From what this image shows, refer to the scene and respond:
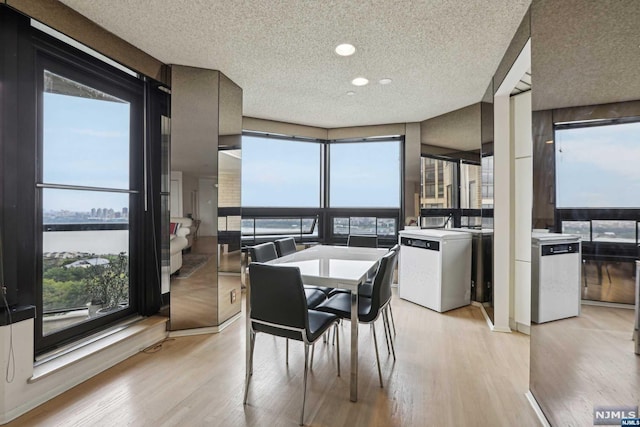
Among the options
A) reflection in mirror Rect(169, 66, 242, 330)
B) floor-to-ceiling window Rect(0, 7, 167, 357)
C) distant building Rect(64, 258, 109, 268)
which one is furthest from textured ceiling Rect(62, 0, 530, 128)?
distant building Rect(64, 258, 109, 268)

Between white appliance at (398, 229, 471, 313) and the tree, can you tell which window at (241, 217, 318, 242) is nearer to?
white appliance at (398, 229, 471, 313)

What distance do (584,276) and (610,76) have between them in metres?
0.92

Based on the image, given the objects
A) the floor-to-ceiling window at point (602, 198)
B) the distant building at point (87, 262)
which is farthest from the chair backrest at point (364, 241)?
the distant building at point (87, 262)

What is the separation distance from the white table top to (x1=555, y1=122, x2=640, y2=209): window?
125 centimetres

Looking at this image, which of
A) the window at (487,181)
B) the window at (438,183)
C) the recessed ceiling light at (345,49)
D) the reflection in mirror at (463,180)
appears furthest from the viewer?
the window at (438,183)

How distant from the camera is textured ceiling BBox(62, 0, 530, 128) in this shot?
2.05 metres

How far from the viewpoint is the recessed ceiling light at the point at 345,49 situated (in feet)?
8.26

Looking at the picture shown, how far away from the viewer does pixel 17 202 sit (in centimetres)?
195

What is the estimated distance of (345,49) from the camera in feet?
8.46

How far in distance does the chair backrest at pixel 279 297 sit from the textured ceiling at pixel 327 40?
1805 mm

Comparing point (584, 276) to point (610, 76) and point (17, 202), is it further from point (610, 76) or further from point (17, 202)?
point (17, 202)

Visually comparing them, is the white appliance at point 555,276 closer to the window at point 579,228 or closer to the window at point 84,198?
the window at point 579,228

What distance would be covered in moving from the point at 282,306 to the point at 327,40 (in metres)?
2.14

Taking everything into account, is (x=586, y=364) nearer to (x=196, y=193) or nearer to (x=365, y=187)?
(x=196, y=193)
